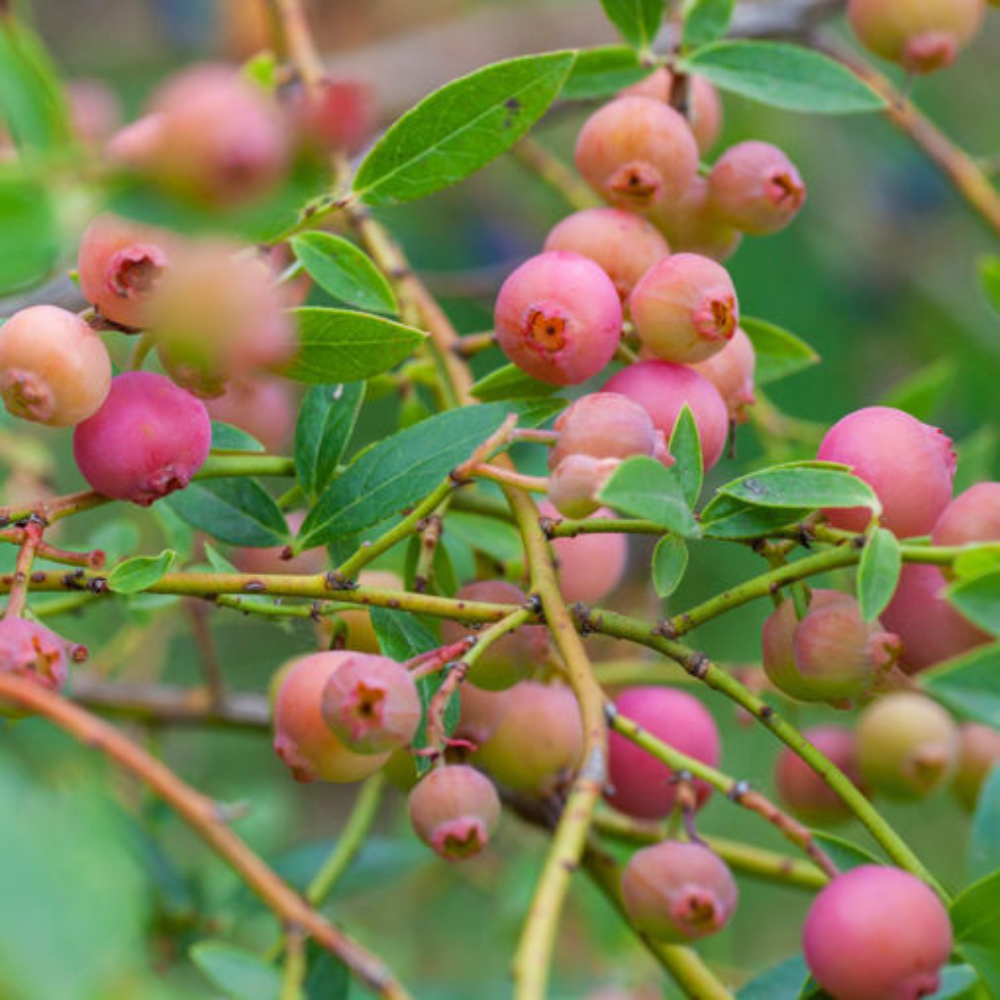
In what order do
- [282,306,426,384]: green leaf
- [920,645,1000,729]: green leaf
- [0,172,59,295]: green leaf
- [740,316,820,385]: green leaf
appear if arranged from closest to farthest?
[0,172,59,295]: green leaf
[920,645,1000,729]: green leaf
[282,306,426,384]: green leaf
[740,316,820,385]: green leaf

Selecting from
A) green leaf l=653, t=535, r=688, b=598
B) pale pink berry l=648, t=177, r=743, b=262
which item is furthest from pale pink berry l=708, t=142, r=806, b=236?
green leaf l=653, t=535, r=688, b=598

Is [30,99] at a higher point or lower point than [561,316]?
higher

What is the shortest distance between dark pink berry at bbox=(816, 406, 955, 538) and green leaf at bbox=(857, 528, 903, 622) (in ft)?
0.17

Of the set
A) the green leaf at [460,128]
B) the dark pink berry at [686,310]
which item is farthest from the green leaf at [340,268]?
the dark pink berry at [686,310]

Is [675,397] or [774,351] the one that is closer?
[675,397]

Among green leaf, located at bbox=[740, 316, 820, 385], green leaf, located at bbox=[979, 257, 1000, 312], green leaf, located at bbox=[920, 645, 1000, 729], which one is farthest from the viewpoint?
green leaf, located at bbox=[979, 257, 1000, 312]

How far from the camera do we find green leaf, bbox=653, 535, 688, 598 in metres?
0.59

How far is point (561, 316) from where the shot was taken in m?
0.62

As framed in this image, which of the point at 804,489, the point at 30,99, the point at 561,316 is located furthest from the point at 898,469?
the point at 30,99

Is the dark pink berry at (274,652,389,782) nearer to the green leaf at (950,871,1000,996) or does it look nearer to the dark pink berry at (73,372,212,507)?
the dark pink berry at (73,372,212,507)

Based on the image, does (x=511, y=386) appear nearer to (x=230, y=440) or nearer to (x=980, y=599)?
(x=230, y=440)

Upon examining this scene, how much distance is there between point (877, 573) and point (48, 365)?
0.32 metres

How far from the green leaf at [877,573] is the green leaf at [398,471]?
19 centimetres

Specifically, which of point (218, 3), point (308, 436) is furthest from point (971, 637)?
point (218, 3)
